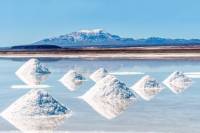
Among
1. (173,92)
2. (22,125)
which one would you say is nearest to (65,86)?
(173,92)

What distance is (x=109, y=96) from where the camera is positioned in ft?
36.7

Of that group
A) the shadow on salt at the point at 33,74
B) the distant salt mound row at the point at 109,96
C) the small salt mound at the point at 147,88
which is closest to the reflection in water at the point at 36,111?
the distant salt mound row at the point at 109,96

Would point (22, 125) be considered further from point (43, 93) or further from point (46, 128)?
point (43, 93)

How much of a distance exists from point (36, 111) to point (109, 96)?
2576mm

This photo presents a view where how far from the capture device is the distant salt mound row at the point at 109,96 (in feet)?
33.5

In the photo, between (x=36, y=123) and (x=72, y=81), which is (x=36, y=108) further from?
(x=72, y=81)

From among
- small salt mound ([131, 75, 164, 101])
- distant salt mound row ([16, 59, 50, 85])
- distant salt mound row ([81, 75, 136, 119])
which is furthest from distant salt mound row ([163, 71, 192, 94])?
distant salt mound row ([16, 59, 50, 85])

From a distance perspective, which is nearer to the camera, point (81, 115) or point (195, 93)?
point (81, 115)

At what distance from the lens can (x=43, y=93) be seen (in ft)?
30.8

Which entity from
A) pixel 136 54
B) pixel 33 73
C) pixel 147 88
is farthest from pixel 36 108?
pixel 136 54

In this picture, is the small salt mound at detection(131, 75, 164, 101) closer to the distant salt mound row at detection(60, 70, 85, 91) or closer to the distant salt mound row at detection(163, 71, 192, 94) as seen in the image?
the distant salt mound row at detection(163, 71, 192, 94)

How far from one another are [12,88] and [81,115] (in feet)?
18.2

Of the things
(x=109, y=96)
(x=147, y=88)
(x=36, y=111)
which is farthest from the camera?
(x=147, y=88)

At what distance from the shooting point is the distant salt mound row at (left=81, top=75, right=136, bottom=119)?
10203 millimetres
